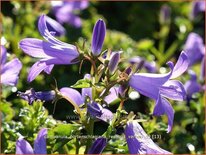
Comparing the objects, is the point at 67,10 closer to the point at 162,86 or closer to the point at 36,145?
the point at 162,86

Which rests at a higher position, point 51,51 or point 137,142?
point 51,51

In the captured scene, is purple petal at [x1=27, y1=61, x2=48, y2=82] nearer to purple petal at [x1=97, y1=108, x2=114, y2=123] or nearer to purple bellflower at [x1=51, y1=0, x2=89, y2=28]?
purple petal at [x1=97, y1=108, x2=114, y2=123]

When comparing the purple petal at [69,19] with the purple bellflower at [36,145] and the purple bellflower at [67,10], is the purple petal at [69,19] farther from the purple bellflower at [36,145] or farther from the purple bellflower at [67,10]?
the purple bellflower at [36,145]

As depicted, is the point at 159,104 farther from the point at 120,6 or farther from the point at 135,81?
the point at 120,6

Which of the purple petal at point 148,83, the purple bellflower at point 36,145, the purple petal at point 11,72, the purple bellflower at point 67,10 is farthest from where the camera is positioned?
the purple bellflower at point 67,10

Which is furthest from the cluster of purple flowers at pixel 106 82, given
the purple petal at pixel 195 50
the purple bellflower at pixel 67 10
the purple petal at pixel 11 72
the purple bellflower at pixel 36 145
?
the purple bellflower at pixel 67 10

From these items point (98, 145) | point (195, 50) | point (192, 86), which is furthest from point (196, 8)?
point (98, 145)
